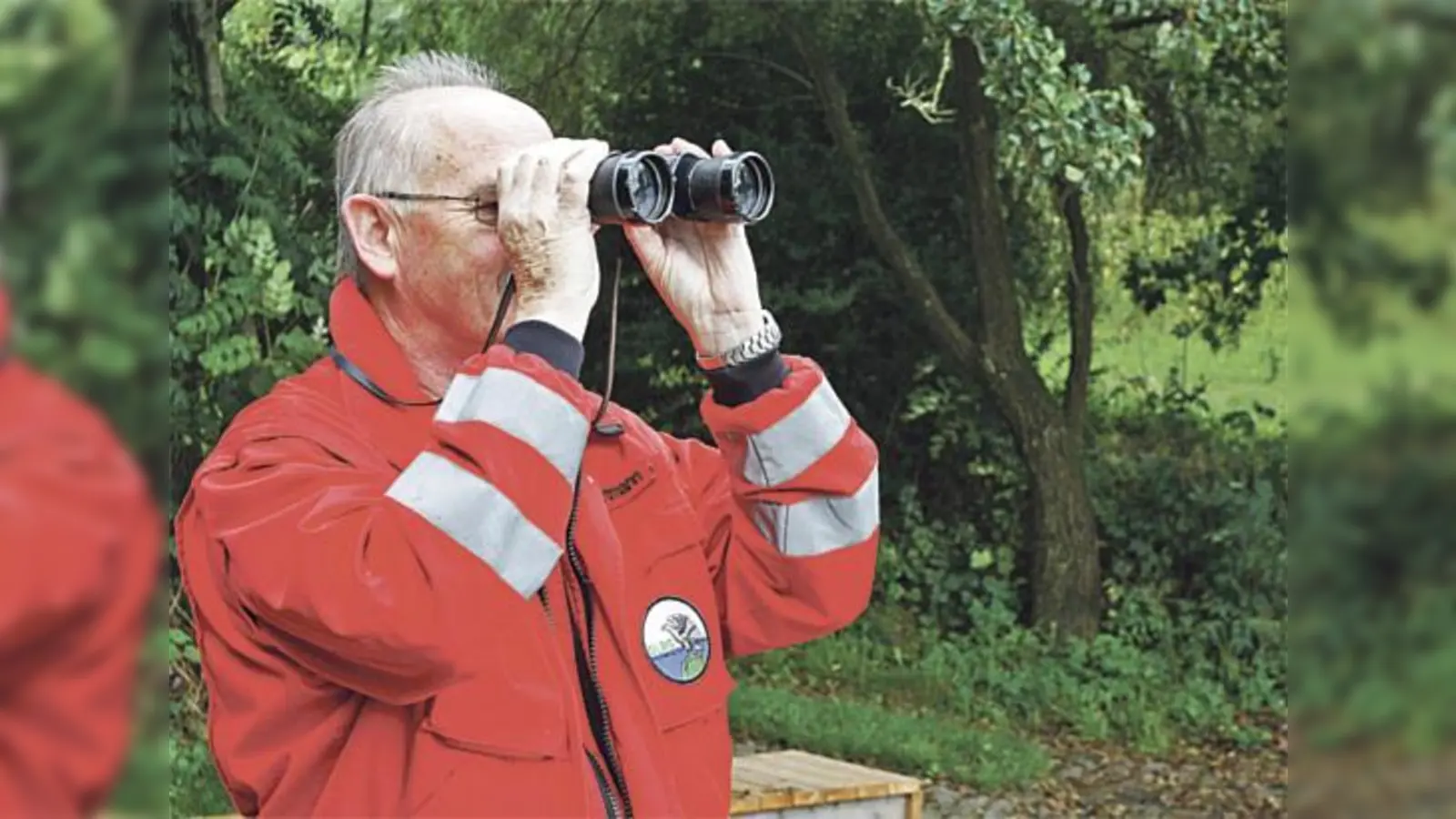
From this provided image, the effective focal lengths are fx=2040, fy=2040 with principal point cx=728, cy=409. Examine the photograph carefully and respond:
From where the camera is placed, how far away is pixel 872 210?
6223mm

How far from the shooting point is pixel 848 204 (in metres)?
6.23

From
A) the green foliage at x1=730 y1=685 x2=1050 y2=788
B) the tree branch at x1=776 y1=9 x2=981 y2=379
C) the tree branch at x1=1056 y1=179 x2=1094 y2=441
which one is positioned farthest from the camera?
the tree branch at x1=1056 y1=179 x2=1094 y2=441

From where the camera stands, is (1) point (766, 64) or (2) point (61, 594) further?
(1) point (766, 64)

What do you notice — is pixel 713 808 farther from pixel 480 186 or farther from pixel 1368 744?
pixel 1368 744

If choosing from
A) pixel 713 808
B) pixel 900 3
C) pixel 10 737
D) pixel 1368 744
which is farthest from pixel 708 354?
pixel 900 3

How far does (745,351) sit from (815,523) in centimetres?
15

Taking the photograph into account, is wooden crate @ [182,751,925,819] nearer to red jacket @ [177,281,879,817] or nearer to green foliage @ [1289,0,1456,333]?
red jacket @ [177,281,879,817]

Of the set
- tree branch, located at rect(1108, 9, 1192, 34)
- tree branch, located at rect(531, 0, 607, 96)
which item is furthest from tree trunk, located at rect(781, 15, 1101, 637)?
tree branch, located at rect(531, 0, 607, 96)

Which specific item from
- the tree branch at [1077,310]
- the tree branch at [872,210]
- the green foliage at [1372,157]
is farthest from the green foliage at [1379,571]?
the tree branch at [1077,310]

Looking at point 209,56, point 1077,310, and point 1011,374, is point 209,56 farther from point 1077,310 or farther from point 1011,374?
point 1077,310

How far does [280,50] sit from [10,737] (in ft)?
15.4

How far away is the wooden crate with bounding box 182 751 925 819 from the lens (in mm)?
3477

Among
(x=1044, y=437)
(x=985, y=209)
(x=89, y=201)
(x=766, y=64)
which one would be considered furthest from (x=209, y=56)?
(x=89, y=201)

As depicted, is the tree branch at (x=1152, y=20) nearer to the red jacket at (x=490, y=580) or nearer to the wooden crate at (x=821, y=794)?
the wooden crate at (x=821, y=794)
